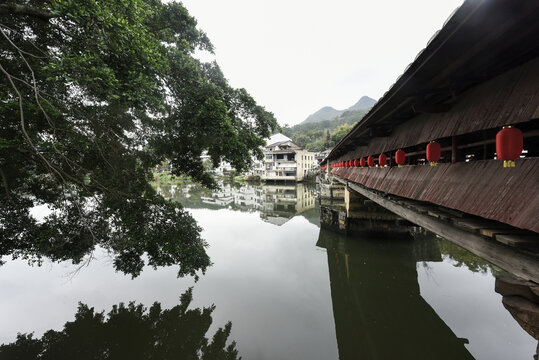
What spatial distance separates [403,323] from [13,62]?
1269 centimetres

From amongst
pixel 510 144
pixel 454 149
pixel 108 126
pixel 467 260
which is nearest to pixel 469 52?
pixel 510 144

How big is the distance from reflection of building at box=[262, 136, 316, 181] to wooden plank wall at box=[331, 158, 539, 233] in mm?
41363

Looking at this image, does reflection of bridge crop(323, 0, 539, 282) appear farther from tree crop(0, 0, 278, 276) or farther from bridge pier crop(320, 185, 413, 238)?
bridge pier crop(320, 185, 413, 238)

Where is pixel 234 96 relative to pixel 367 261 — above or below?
above

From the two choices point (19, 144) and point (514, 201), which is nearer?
point (514, 201)

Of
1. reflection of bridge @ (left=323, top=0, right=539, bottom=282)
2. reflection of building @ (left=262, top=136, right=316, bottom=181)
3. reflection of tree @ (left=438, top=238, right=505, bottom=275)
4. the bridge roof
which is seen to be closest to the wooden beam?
reflection of bridge @ (left=323, top=0, right=539, bottom=282)

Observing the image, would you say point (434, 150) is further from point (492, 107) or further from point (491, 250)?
point (491, 250)

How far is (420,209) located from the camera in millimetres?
3461

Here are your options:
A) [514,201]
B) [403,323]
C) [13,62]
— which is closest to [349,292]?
[403,323]

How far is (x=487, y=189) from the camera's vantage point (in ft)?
7.41

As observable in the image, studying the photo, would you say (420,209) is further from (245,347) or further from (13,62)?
(13,62)

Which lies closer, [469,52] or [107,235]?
[469,52]

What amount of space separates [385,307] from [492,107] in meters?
6.96

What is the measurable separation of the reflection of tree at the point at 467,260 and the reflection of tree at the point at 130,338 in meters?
10.7
